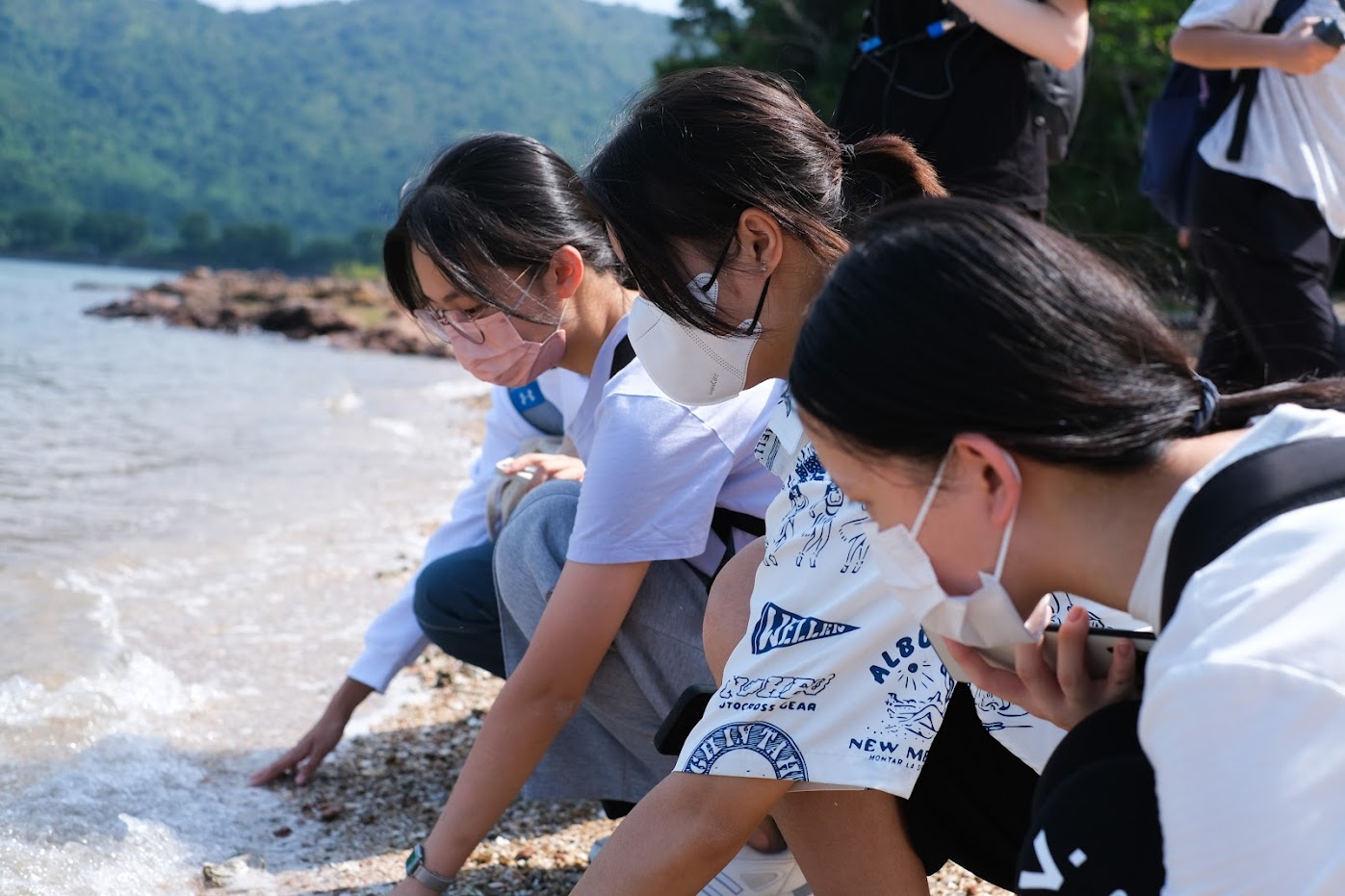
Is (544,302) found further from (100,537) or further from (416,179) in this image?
(100,537)

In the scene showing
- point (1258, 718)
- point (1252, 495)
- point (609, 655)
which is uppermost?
point (1252, 495)

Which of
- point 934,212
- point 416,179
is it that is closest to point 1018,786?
point 934,212

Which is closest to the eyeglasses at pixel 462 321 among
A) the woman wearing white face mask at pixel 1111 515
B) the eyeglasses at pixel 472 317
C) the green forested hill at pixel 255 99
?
the eyeglasses at pixel 472 317

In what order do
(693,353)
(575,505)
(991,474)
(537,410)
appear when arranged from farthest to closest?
(537,410)
(575,505)
(693,353)
(991,474)

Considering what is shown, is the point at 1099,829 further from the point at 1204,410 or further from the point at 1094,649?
the point at 1204,410

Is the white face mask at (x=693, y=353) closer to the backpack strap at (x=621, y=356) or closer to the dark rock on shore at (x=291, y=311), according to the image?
the backpack strap at (x=621, y=356)

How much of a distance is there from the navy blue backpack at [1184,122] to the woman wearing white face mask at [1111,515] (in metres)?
2.45

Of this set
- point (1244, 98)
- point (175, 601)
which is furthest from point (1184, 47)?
point (175, 601)

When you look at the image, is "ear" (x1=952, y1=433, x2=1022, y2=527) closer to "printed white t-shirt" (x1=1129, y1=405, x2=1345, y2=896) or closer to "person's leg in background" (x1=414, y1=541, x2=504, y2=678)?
"printed white t-shirt" (x1=1129, y1=405, x2=1345, y2=896)

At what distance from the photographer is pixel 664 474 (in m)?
2.03

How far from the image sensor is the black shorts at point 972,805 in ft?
5.44

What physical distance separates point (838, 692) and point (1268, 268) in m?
2.42

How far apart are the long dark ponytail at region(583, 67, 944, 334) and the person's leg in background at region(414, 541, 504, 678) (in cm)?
84

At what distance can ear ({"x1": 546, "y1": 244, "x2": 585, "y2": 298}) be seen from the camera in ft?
7.78
